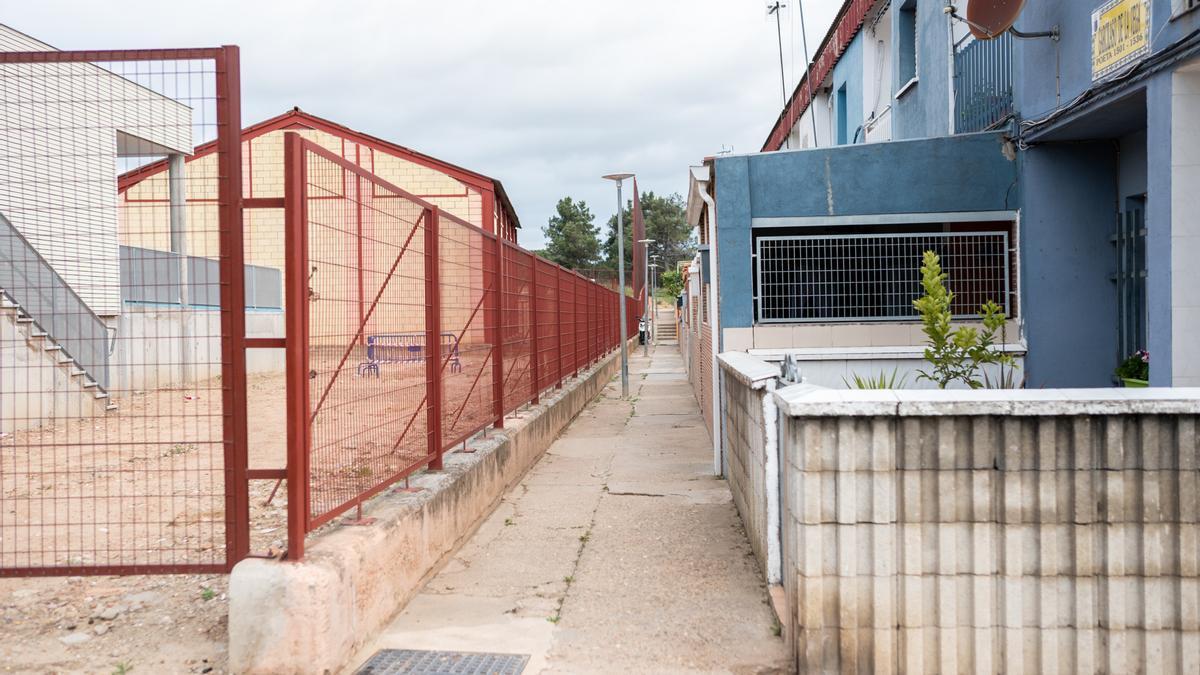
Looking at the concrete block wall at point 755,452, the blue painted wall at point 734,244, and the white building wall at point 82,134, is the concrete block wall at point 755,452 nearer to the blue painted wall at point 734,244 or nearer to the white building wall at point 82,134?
the blue painted wall at point 734,244

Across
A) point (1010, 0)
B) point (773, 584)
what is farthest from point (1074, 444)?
point (1010, 0)

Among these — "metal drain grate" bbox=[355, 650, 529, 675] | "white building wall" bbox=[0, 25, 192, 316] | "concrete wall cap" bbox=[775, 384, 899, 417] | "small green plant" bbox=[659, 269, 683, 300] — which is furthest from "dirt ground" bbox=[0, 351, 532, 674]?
"small green plant" bbox=[659, 269, 683, 300]

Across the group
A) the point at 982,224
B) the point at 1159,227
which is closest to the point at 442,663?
the point at 1159,227

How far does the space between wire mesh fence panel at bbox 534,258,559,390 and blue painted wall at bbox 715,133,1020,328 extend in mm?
2568

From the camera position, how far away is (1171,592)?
11.5 feet

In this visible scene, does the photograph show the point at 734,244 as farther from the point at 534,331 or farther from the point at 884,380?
the point at 534,331

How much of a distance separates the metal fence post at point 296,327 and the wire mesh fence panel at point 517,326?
4.55 meters

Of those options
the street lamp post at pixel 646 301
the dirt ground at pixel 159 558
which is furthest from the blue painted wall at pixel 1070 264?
the street lamp post at pixel 646 301

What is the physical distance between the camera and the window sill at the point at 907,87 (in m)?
12.0

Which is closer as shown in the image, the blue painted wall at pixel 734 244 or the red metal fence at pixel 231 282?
the red metal fence at pixel 231 282

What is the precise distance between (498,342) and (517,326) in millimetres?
1183

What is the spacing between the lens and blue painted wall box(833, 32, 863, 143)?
15344 millimetres

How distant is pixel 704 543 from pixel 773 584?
1.40 metres

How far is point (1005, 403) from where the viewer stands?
351 cm
